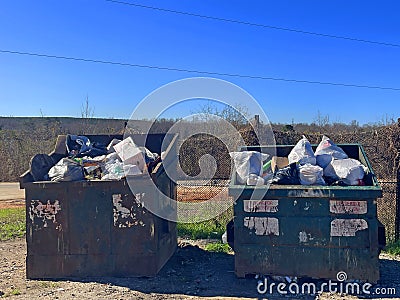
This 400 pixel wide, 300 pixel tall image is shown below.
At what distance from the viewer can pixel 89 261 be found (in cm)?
488

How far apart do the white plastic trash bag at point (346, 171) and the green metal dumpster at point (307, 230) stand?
146 mm

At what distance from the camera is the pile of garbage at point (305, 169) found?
4.68m

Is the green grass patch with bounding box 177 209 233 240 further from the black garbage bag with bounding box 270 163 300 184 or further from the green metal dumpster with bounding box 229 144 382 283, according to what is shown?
the black garbage bag with bounding box 270 163 300 184

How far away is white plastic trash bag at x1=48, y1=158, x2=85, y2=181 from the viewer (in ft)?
16.1

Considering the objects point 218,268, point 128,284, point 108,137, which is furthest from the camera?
point 108,137

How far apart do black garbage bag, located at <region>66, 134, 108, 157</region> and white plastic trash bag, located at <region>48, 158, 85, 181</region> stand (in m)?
0.74

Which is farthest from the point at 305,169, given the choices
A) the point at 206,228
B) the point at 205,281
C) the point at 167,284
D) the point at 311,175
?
the point at 206,228

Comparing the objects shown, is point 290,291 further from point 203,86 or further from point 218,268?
point 203,86

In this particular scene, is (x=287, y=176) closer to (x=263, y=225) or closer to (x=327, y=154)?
(x=263, y=225)

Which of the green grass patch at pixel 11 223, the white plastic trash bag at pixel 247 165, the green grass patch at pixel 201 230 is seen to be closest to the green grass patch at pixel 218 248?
the green grass patch at pixel 201 230

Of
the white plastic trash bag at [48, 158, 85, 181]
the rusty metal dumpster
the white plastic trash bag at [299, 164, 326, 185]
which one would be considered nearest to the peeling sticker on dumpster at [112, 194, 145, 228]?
the rusty metal dumpster

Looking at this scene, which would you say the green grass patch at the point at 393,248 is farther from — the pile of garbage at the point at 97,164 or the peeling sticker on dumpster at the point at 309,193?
the pile of garbage at the point at 97,164

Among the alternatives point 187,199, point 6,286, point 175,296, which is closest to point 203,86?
point 175,296

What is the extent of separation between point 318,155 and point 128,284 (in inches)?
107
